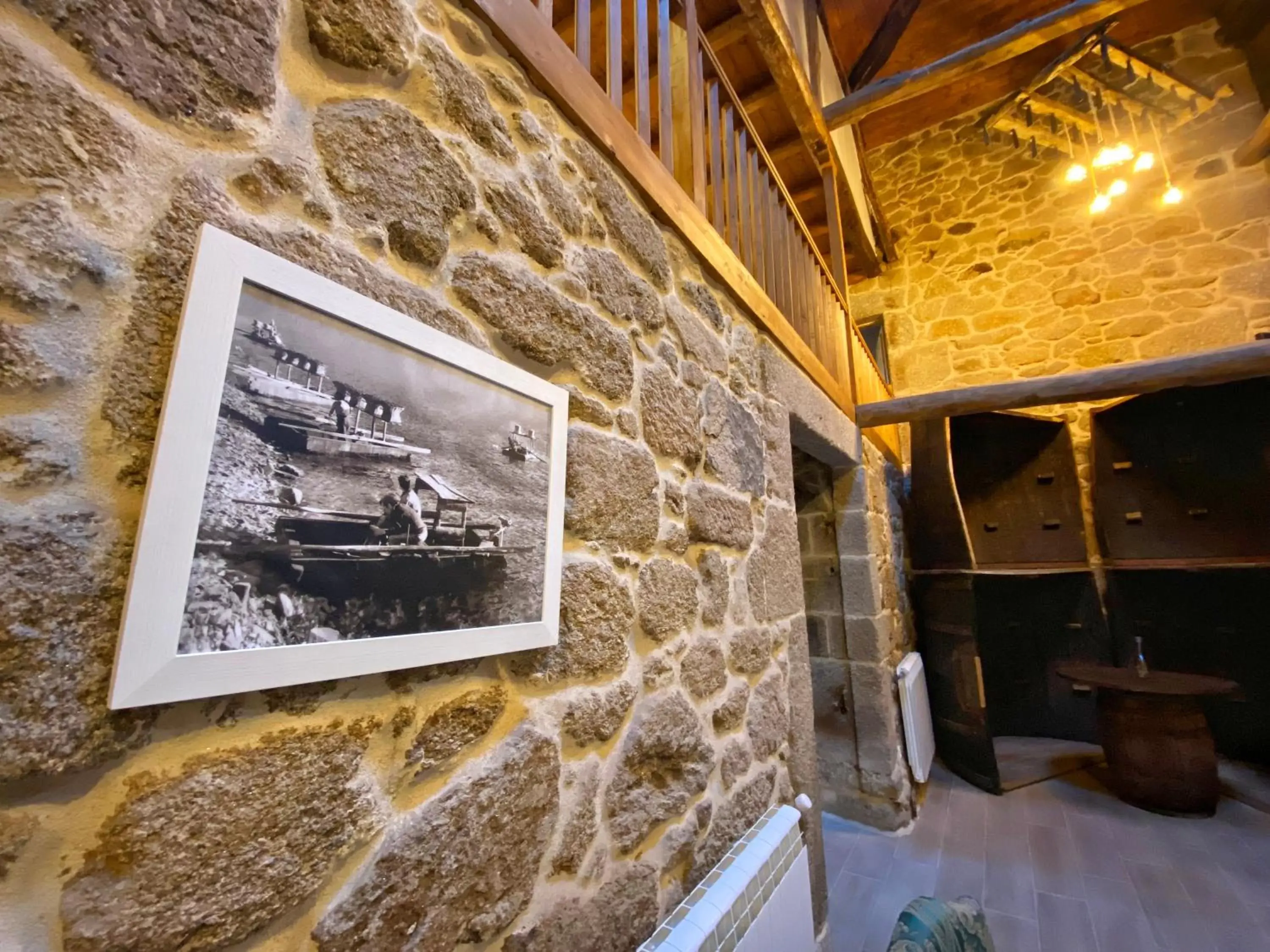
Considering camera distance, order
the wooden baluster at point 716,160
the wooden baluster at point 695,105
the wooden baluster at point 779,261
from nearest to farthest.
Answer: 1. the wooden baluster at point 695,105
2. the wooden baluster at point 716,160
3. the wooden baluster at point 779,261

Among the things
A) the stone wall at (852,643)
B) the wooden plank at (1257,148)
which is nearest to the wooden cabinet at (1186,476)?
the wooden plank at (1257,148)

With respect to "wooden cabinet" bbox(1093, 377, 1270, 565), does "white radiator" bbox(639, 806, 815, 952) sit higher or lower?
lower

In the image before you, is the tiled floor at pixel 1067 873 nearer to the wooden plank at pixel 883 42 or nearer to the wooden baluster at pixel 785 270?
the wooden baluster at pixel 785 270

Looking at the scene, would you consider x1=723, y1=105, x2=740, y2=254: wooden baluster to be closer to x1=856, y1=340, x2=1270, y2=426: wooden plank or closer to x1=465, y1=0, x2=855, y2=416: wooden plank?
x1=465, y1=0, x2=855, y2=416: wooden plank

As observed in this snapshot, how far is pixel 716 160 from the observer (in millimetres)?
1644

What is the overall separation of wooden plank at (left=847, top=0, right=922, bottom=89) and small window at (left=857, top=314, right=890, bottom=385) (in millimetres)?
1927

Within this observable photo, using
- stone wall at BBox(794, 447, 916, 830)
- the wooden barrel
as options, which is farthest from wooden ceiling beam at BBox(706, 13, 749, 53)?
the wooden barrel

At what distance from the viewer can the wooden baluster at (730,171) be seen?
1.70 metres

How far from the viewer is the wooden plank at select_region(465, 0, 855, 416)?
853mm

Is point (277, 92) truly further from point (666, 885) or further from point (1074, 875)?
point (1074, 875)

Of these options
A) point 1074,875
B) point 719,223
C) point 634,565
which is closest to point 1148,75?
point 719,223

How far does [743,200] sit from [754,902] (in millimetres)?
2000

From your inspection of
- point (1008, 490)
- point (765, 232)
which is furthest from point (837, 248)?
point (1008, 490)

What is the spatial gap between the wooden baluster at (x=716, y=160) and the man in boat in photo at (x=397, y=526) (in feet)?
4.35
